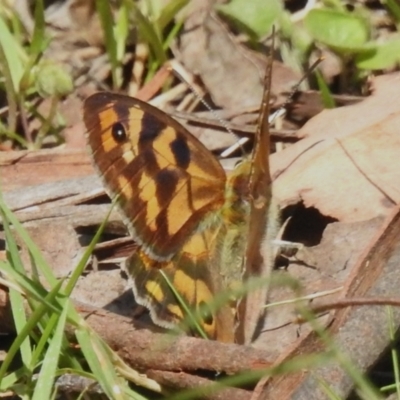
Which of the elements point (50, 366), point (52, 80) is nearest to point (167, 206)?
point (50, 366)

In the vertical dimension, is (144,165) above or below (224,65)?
above

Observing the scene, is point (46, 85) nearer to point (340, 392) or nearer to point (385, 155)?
point (385, 155)

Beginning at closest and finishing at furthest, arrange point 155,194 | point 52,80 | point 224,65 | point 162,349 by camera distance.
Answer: point 162,349, point 155,194, point 52,80, point 224,65

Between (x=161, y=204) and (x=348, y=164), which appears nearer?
(x=161, y=204)

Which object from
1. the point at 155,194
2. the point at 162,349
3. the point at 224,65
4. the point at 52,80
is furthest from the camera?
the point at 224,65

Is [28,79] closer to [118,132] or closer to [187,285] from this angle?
[118,132]

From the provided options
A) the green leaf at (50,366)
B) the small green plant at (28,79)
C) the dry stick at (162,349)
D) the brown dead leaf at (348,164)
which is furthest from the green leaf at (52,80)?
the green leaf at (50,366)
